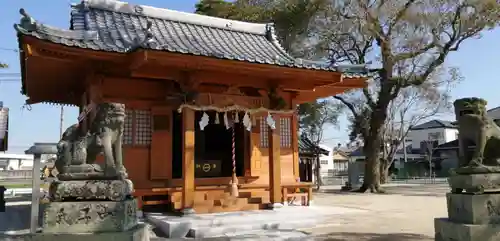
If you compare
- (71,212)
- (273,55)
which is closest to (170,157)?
(273,55)

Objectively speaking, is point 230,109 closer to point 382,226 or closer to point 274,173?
point 274,173

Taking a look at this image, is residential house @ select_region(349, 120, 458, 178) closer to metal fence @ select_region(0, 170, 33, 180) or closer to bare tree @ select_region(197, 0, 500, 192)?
bare tree @ select_region(197, 0, 500, 192)

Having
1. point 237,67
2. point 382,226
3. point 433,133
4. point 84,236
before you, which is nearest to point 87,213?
point 84,236

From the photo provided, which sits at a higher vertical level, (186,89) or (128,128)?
(186,89)

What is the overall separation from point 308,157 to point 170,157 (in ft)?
45.2

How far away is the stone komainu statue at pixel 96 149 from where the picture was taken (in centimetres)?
453

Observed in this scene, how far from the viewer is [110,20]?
1059cm

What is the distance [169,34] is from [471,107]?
759 cm

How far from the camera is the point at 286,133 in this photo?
1163cm

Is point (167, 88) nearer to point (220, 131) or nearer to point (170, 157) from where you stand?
point (170, 157)

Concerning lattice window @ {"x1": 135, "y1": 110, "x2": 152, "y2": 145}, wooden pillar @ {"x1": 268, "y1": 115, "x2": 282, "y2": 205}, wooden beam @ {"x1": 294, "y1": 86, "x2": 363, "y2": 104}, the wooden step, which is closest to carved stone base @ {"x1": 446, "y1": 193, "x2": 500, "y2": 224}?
wooden pillar @ {"x1": 268, "y1": 115, "x2": 282, "y2": 205}

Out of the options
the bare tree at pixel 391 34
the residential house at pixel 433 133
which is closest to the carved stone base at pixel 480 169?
the bare tree at pixel 391 34

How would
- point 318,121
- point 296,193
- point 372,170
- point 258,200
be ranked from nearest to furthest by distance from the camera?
point 258,200 → point 296,193 → point 372,170 → point 318,121

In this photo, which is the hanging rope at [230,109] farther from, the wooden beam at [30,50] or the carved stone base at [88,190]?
the carved stone base at [88,190]
